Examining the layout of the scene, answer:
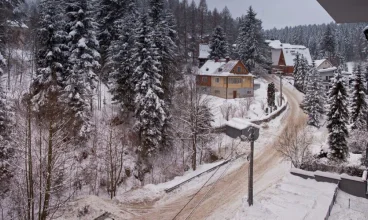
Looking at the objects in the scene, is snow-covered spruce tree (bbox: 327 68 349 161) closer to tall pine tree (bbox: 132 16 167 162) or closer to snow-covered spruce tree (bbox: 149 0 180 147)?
snow-covered spruce tree (bbox: 149 0 180 147)

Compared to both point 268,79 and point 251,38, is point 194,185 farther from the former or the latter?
point 268,79

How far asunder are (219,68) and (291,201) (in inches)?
1221

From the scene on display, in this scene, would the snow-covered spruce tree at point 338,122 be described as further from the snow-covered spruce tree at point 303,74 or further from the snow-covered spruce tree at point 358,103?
the snow-covered spruce tree at point 303,74

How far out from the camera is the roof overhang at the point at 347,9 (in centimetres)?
384

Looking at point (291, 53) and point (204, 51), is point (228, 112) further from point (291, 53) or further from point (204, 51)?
point (291, 53)

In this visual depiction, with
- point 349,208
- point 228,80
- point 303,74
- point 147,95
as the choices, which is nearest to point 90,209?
point 147,95

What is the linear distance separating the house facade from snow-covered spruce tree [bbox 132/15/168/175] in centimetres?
1839

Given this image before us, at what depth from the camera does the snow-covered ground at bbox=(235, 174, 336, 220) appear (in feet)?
48.5

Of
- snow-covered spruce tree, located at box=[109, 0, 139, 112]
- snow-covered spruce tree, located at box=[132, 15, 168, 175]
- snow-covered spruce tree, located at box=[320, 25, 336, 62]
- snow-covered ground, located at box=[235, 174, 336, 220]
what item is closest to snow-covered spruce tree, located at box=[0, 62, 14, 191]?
snow-covered spruce tree, located at box=[132, 15, 168, 175]

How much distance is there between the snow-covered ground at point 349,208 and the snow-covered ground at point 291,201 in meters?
0.59

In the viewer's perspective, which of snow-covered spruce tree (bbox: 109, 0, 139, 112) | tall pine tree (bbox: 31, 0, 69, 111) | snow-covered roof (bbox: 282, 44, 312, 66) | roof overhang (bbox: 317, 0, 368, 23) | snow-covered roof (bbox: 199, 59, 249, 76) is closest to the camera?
roof overhang (bbox: 317, 0, 368, 23)

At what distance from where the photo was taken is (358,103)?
1188 inches

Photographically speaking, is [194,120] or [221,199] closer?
[221,199]

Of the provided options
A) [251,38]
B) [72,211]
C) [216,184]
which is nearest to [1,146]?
[72,211]
